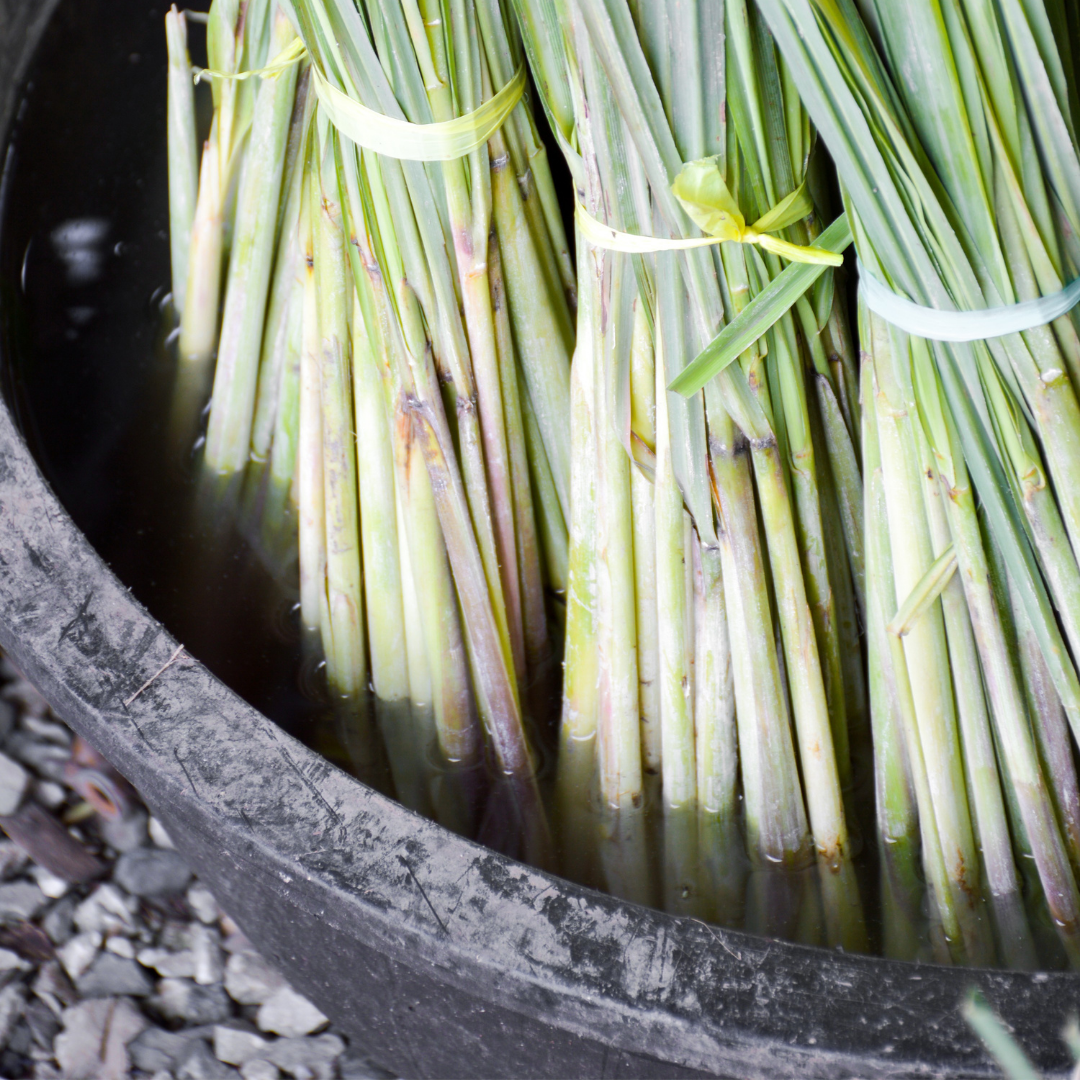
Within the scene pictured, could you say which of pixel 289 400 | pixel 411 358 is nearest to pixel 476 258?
pixel 411 358

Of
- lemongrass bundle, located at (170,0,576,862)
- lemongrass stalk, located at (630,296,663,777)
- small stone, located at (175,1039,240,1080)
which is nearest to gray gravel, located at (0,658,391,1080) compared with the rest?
small stone, located at (175,1039,240,1080)

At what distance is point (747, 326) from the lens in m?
0.57

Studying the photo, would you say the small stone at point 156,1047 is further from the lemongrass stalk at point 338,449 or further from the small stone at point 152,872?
the lemongrass stalk at point 338,449

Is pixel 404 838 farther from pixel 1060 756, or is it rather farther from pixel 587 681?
pixel 1060 756

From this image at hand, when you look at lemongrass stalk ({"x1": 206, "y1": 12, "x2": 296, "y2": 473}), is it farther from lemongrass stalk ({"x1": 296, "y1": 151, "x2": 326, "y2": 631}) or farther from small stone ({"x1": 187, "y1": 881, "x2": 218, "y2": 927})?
small stone ({"x1": 187, "y1": 881, "x2": 218, "y2": 927})

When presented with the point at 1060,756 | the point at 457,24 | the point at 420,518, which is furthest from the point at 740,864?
the point at 457,24

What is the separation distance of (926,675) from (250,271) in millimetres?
635

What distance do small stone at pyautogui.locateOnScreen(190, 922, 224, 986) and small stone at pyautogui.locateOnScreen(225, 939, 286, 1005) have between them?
0.4 inches

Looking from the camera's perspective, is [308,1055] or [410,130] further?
[308,1055]

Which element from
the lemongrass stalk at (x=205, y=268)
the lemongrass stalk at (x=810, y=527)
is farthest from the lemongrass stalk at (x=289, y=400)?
the lemongrass stalk at (x=810, y=527)

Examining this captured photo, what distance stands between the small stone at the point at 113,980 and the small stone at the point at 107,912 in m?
0.03

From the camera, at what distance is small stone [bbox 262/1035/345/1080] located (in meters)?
0.89

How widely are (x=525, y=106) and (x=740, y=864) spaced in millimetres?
531

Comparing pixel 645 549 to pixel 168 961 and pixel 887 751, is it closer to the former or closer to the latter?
pixel 887 751
